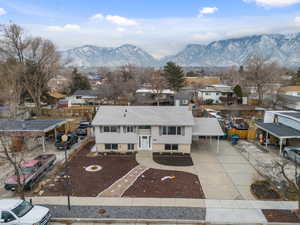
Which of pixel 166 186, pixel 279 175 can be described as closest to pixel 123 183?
pixel 166 186

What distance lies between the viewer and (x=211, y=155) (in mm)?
22219

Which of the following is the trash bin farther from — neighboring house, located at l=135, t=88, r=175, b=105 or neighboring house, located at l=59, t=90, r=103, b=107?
neighboring house, located at l=59, t=90, r=103, b=107

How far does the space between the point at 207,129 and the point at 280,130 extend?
816cm

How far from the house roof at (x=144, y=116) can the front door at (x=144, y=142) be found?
71.9 inches

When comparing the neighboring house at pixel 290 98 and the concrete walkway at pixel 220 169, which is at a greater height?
the neighboring house at pixel 290 98

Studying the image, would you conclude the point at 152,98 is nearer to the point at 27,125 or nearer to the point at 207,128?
the point at 207,128

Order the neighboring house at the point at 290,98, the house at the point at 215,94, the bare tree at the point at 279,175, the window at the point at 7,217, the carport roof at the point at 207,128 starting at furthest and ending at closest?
the house at the point at 215,94 → the neighboring house at the point at 290,98 → the carport roof at the point at 207,128 → the bare tree at the point at 279,175 → the window at the point at 7,217

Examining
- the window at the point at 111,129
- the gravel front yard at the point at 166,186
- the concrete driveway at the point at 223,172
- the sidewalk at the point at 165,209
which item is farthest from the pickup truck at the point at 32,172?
the concrete driveway at the point at 223,172

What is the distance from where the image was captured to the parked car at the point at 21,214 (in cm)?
1025

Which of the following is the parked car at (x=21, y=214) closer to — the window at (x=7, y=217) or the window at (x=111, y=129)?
the window at (x=7, y=217)

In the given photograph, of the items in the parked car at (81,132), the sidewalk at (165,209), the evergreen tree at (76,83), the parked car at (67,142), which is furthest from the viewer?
the evergreen tree at (76,83)

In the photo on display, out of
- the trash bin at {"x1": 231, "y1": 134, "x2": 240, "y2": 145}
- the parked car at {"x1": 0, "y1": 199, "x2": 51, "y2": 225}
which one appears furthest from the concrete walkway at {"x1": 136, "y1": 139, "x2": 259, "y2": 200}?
the parked car at {"x1": 0, "y1": 199, "x2": 51, "y2": 225}

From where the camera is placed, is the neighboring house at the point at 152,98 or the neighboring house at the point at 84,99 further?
the neighboring house at the point at 84,99

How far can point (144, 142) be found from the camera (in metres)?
23.1
